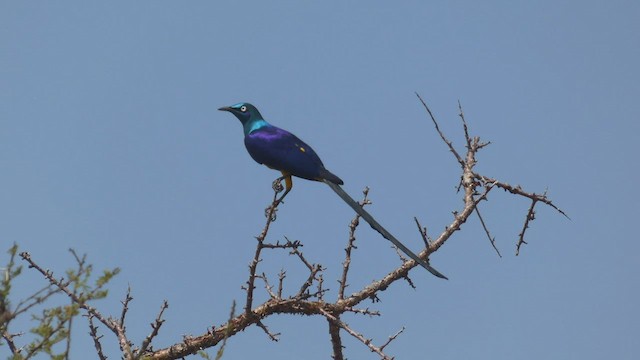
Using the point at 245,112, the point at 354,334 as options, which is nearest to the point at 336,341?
the point at 354,334

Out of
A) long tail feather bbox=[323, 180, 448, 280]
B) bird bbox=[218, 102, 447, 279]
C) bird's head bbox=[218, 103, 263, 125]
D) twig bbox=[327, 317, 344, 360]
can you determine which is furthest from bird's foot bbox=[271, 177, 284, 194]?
twig bbox=[327, 317, 344, 360]

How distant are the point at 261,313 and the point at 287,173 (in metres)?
1.32

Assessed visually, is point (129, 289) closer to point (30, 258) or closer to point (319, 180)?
point (30, 258)

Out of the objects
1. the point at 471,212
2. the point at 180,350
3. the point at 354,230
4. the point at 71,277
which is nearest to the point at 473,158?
the point at 471,212

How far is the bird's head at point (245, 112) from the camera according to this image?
8.46 metres

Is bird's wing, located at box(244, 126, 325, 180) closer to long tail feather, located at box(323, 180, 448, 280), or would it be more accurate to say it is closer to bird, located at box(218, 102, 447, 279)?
bird, located at box(218, 102, 447, 279)

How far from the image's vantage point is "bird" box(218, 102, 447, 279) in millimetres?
7316

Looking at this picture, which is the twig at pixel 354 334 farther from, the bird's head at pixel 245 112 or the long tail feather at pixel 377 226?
the bird's head at pixel 245 112

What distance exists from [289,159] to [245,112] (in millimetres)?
1041

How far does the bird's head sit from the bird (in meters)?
0.10

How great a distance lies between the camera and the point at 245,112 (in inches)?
335

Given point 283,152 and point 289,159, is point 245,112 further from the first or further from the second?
point 289,159

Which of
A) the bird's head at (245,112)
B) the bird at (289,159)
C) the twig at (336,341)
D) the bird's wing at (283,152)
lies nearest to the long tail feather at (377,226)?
the bird at (289,159)

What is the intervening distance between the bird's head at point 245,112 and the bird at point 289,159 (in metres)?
0.10
